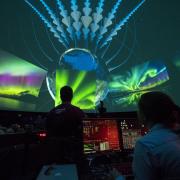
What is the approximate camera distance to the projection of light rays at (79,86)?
3.97 meters

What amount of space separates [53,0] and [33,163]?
253 centimetres

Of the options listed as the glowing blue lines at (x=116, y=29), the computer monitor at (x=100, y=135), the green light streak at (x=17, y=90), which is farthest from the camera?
the glowing blue lines at (x=116, y=29)

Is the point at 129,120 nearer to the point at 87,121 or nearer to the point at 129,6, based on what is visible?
the point at 87,121

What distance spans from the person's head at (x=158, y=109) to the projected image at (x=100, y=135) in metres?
0.63

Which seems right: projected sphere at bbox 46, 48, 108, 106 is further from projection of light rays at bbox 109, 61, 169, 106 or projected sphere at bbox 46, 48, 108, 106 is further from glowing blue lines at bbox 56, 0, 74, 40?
glowing blue lines at bbox 56, 0, 74, 40

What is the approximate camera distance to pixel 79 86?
4.00 metres

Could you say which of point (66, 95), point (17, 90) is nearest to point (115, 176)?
point (66, 95)

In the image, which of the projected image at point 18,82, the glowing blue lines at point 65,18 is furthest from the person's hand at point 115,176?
the glowing blue lines at point 65,18

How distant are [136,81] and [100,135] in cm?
244

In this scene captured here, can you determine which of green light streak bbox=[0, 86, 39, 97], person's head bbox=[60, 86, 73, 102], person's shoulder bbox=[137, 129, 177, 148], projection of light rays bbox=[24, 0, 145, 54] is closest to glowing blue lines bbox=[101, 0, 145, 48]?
projection of light rays bbox=[24, 0, 145, 54]

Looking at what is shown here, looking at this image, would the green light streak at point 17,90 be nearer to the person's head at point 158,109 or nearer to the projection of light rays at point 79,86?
the projection of light rays at point 79,86

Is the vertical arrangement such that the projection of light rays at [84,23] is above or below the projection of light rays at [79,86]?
above

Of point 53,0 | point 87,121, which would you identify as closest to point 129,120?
point 87,121

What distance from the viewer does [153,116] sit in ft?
3.88
